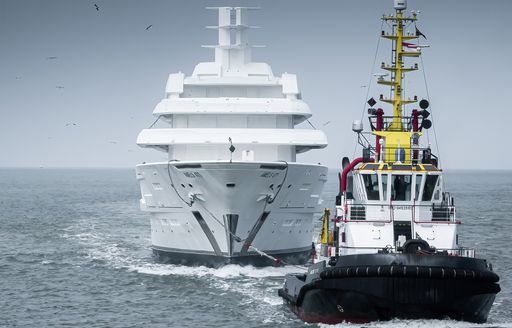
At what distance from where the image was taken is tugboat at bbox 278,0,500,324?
78.4 feet

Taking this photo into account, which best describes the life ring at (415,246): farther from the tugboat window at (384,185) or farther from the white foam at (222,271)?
the white foam at (222,271)

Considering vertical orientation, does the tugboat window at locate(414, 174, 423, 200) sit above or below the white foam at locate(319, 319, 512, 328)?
above

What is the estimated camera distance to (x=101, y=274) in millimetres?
37406

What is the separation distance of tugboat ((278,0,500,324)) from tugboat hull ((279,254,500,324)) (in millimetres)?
26

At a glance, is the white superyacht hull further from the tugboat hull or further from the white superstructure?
the tugboat hull

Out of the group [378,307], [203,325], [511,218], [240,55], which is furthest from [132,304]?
[511,218]

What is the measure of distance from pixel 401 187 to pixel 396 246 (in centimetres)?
225

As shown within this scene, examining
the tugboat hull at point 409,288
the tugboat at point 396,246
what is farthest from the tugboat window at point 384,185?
the tugboat hull at point 409,288

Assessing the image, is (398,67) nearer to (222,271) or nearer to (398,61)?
(398,61)

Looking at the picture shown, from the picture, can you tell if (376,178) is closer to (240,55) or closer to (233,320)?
(233,320)

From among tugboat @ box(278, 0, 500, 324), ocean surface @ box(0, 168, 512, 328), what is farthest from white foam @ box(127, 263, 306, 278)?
tugboat @ box(278, 0, 500, 324)

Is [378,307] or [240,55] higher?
[240,55]

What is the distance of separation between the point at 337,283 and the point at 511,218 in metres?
45.8

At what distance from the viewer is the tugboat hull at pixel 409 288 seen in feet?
77.8
